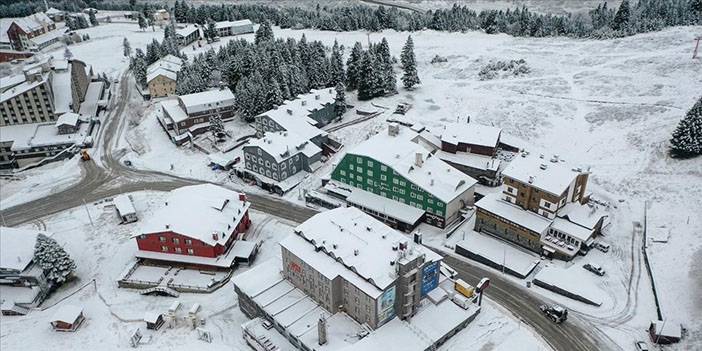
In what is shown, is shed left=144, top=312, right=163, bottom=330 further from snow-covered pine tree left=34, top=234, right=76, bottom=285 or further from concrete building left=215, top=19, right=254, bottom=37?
concrete building left=215, top=19, right=254, bottom=37

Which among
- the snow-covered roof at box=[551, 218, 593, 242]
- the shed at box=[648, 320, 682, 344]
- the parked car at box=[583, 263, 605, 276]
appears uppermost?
the snow-covered roof at box=[551, 218, 593, 242]

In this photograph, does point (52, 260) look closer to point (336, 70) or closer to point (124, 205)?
point (124, 205)

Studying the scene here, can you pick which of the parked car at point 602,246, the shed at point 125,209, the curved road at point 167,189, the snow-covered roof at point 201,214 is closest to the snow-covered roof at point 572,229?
the parked car at point 602,246

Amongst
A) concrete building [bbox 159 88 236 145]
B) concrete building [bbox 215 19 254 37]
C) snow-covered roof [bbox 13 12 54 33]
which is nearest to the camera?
concrete building [bbox 159 88 236 145]

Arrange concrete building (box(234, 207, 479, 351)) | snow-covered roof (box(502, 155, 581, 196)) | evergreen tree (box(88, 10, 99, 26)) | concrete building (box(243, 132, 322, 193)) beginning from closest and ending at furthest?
concrete building (box(234, 207, 479, 351))
snow-covered roof (box(502, 155, 581, 196))
concrete building (box(243, 132, 322, 193))
evergreen tree (box(88, 10, 99, 26))

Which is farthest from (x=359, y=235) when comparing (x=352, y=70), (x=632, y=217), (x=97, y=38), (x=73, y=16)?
(x=73, y=16)

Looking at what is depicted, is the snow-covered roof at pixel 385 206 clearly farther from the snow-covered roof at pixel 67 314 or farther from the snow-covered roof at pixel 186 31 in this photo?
the snow-covered roof at pixel 186 31

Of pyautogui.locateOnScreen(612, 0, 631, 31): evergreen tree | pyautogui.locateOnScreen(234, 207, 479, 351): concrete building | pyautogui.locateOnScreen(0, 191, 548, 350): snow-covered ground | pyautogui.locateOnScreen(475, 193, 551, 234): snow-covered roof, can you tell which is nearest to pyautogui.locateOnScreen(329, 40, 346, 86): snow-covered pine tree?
pyautogui.locateOnScreen(0, 191, 548, 350): snow-covered ground
